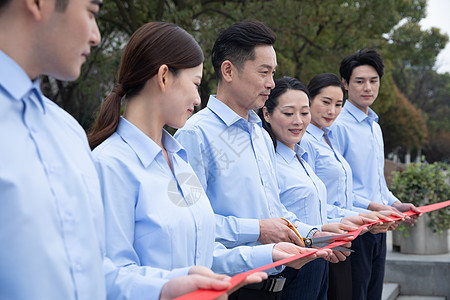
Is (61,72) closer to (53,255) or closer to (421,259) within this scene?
(53,255)

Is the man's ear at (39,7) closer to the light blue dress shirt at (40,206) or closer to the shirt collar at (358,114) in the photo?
the light blue dress shirt at (40,206)

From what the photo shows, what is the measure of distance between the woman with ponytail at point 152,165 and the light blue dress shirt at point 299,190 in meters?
1.33

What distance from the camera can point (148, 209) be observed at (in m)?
1.76

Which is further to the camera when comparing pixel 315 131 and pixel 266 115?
pixel 315 131

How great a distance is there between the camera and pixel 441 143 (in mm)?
50344

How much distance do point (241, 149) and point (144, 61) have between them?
37.3 inches

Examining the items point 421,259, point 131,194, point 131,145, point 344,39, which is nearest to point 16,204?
point 131,194

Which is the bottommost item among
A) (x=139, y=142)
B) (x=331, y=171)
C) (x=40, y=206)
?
(x=331, y=171)

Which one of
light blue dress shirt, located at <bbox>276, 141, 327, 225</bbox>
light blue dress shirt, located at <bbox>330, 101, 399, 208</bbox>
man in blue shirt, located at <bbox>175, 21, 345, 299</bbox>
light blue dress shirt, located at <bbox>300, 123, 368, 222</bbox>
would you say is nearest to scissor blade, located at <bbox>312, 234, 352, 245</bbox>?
man in blue shirt, located at <bbox>175, 21, 345, 299</bbox>

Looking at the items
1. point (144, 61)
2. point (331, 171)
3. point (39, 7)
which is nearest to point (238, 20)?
point (331, 171)

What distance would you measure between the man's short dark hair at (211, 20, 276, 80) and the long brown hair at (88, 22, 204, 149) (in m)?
0.88

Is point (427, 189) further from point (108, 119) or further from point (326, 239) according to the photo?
point (108, 119)

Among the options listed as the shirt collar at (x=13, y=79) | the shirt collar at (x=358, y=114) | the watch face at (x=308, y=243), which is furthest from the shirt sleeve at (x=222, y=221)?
the shirt collar at (x=358, y=114)

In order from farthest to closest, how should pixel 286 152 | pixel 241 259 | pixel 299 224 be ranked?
pixel 286 152 < pixel 299 224 < pixel 241 259
